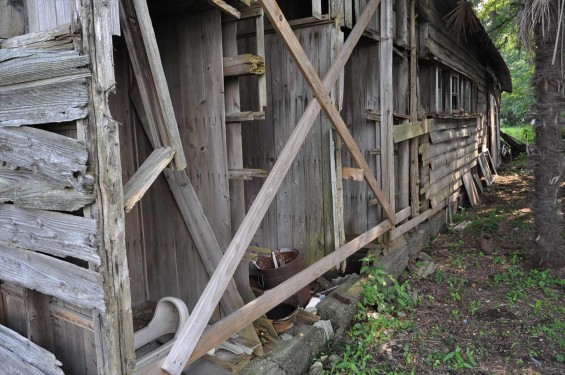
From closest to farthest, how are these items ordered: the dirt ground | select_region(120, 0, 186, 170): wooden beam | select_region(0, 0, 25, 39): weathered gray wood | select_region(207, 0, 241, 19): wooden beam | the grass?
select_region(120, 0, 186, 170): wooden beam < select_region(0, 0, 25, 39): weathered gray wood < select_region(207, 0, 241, 19): wooden beam < the dirt ground < the grass

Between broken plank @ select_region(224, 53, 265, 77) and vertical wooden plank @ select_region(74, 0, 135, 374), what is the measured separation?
3.99 feet

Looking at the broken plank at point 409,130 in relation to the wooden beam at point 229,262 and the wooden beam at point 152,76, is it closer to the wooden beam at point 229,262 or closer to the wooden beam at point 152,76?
the wooden beam at point 229,262

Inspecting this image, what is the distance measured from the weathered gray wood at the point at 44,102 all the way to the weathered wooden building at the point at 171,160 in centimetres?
1

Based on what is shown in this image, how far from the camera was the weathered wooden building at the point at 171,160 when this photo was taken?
84.1 inches

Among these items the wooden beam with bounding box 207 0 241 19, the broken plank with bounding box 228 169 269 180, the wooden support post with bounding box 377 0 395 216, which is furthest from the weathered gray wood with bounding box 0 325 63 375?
the wooden support post with bounding box 377 0 395 216

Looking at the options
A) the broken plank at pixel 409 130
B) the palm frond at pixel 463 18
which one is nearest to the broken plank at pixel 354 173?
the broken plank at pixel 409 130

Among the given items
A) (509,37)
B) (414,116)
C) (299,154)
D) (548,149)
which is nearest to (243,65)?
(299,154)

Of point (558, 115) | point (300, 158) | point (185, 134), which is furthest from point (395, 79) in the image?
point (185, 134)

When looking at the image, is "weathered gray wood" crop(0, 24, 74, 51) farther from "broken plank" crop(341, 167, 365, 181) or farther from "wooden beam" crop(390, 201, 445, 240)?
"wooden beam" crop(390, 201, 445, 240)

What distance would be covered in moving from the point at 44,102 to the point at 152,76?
1.86 ft

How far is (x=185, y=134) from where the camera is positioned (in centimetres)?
350

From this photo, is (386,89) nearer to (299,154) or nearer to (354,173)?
(354,173)

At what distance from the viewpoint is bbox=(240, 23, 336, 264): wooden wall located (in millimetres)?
4629

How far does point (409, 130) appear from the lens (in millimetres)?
6250
